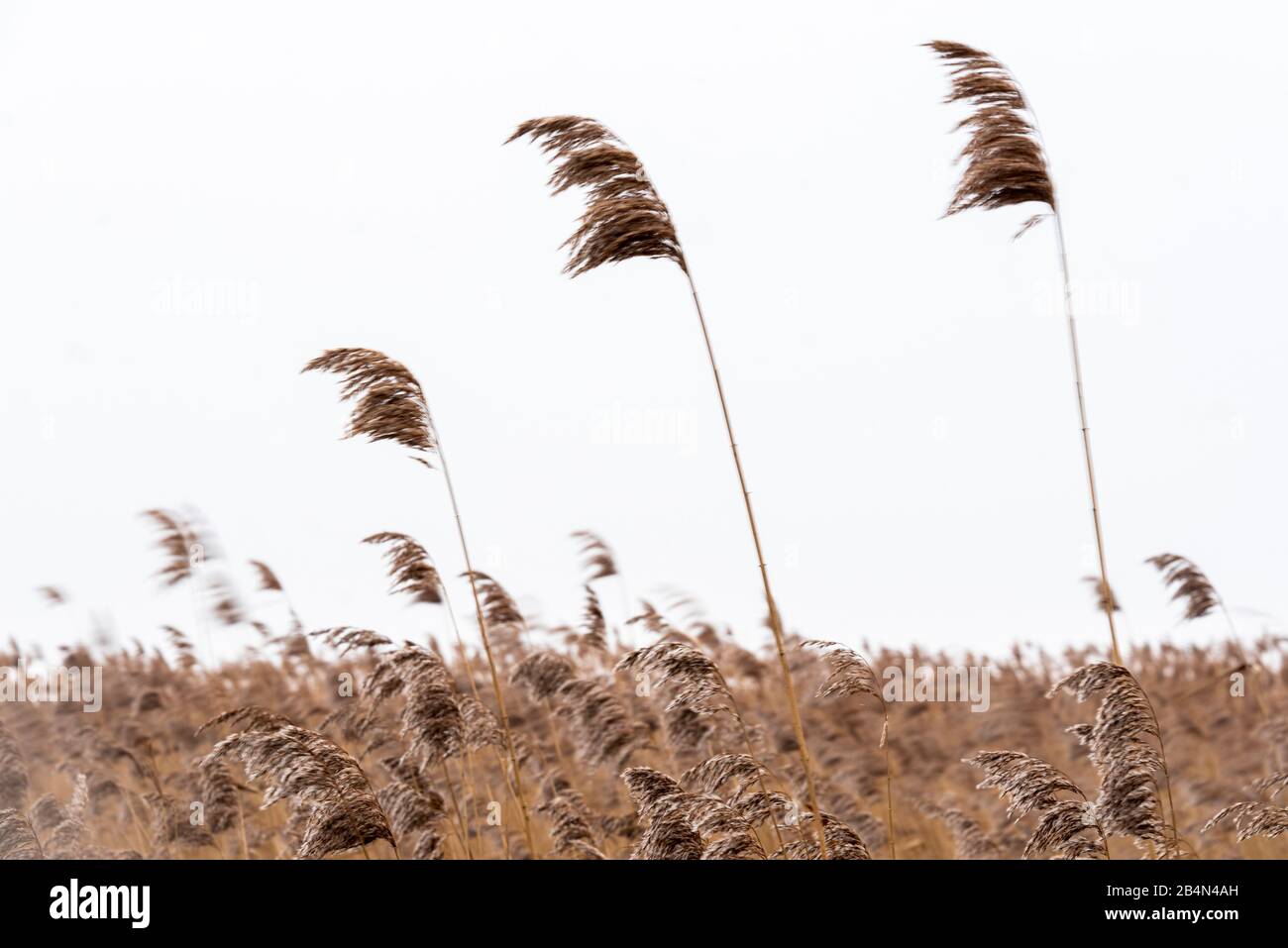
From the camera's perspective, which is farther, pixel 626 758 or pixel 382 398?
pixel 626 758

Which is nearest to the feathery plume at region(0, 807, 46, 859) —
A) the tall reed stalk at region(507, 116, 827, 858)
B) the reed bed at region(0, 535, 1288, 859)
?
the reed bed at region(0, 535, 1288, 859)

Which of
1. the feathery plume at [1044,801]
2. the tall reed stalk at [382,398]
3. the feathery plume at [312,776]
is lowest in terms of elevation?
the feathery plume at [1044,801]

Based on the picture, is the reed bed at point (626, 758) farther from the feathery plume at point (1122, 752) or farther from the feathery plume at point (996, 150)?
the feathery plume at point (996, 150)

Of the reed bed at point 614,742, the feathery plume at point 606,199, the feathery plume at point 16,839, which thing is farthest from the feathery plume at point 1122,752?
the feathery plume at point 16,839

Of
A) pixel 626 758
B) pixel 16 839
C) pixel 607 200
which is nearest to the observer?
pixel 607 200

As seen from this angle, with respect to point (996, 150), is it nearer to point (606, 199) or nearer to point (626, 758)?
point (606, 199)

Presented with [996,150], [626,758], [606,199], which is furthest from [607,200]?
[626,758]

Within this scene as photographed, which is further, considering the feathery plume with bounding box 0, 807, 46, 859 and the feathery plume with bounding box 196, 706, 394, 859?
the feathery plume with bounding box 0, 807, 46, 859

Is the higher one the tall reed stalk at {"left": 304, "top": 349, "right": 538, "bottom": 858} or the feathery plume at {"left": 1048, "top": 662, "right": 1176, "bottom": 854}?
the tall reed stalk at {"left": 304, "top": 349, "right": 538, "bottom": 858}

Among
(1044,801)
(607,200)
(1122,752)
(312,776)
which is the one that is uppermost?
(607,200)

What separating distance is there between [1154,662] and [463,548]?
1379 centimetres

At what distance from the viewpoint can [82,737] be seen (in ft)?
30.2

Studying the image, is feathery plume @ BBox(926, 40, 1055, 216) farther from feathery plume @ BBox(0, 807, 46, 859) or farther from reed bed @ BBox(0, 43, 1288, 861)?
feathery plume @ BBox(0, 807, 46, 859)

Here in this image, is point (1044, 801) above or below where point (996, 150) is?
below
